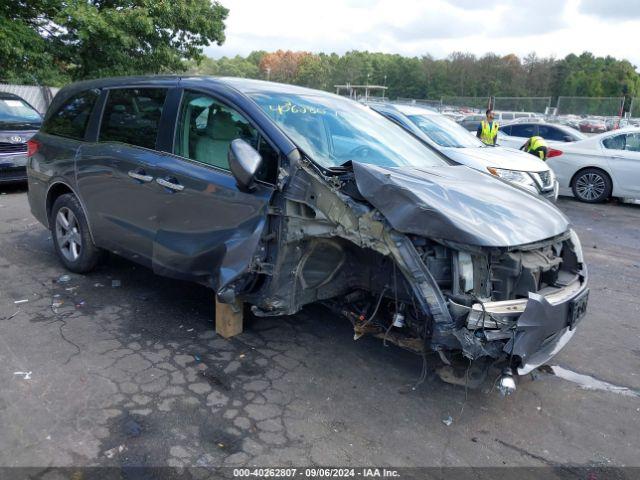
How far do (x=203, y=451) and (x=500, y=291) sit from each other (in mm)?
1823

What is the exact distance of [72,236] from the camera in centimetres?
506

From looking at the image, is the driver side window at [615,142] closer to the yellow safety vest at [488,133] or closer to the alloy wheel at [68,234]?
the yellow safety vest at [488,133]

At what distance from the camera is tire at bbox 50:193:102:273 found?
4.88 m

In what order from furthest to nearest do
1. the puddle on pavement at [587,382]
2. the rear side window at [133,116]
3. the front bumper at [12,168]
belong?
the front bumper at [12,168]
the rear side window at [133,116]
the puddle on pavement at [587,382]

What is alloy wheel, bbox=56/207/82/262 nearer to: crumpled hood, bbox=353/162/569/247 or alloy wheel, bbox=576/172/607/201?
crumpled hood, bbox=353/162/569/247

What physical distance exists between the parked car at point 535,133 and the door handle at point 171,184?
1050cm

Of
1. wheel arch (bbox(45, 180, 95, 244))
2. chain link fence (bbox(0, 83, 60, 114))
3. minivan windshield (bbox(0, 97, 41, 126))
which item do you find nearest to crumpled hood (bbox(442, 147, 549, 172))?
wheel arch (bbox(45, 180, 95, 244))

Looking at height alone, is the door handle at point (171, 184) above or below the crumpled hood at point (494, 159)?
above

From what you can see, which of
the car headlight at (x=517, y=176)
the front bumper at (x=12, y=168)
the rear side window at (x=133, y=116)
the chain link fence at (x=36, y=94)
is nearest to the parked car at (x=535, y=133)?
the car headlight at (x=517, y=176)

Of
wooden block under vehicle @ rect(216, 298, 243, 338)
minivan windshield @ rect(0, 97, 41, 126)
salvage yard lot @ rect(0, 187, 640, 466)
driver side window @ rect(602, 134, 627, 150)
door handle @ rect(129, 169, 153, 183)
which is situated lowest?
salvage yard lot @ rect(0, 187, 640, 466)

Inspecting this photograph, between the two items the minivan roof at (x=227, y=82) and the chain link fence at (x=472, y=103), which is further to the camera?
the chain link fence at (x=472, y=103)

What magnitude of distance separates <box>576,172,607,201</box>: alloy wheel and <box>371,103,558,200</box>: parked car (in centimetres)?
280

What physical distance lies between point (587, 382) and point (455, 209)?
65.4 inches

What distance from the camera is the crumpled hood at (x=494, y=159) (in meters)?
7.48
